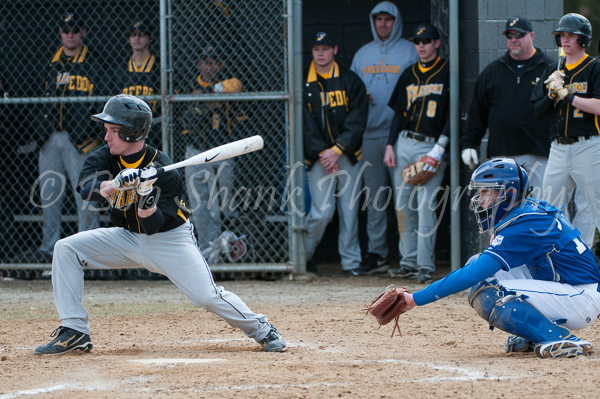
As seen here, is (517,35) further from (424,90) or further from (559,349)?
(559,349)

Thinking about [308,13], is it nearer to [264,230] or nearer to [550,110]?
[264,230]

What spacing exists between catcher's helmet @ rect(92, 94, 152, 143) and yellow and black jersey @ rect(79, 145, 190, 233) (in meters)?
0.15

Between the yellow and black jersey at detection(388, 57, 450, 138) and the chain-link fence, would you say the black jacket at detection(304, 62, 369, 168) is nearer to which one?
the chain-link fence

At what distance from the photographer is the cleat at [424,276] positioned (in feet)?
24.6

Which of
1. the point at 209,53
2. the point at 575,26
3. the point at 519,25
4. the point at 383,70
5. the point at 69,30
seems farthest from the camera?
the point at 383,70

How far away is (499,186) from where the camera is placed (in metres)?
4.25

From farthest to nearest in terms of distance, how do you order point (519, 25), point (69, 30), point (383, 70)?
point (383, 70) → point (69, 30) → point (519, 25)

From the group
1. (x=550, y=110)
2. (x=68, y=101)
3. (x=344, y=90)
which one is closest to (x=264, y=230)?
(x=344, y=90)

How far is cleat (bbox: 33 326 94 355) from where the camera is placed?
455cm

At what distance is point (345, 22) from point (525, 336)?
5.93 metres

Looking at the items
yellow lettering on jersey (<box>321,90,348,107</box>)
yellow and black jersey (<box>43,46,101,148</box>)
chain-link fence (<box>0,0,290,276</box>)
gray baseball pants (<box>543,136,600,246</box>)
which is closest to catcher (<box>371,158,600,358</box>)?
gray baseball pants (<box>543,136,600,246</box>)

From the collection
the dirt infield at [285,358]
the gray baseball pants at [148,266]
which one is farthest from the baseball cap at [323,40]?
the gray baseball pants at [148,266]

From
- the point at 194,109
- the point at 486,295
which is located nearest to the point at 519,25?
the point at 194,109

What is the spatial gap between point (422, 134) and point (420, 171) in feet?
1.28
